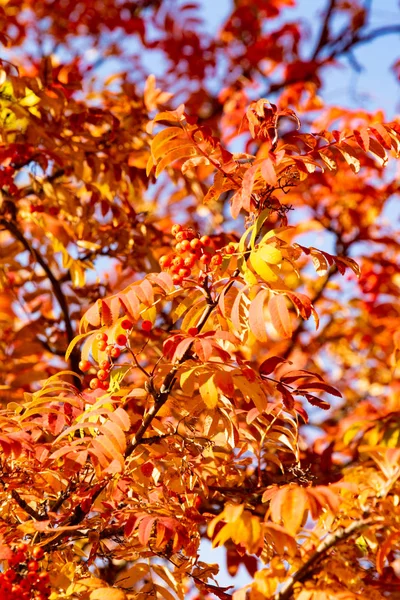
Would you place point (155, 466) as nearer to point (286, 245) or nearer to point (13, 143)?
point (286, 245)

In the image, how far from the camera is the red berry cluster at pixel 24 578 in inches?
69.0

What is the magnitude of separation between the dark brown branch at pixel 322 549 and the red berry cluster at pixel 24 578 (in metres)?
0.61

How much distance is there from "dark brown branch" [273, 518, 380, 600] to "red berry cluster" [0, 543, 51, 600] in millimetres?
614

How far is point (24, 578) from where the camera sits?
1.85 m

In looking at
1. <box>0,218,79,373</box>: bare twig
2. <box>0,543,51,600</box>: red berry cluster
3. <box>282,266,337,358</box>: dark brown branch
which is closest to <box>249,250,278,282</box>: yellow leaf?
<box>0,543,51,600</box>: red berry cluster

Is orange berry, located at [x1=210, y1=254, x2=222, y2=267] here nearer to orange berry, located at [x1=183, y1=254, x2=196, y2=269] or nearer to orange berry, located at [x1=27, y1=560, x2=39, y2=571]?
orange berry, located at [x1=183, y1=254, x2=196, y2=269]

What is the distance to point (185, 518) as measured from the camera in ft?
6.61

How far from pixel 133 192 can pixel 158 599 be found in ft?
8.43

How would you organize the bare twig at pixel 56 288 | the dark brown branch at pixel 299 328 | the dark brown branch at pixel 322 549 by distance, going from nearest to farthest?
the dark brown branch at pixel 322 549 < the bare twig at pixel 56 288 < the dark brown branch at pixel 299 328

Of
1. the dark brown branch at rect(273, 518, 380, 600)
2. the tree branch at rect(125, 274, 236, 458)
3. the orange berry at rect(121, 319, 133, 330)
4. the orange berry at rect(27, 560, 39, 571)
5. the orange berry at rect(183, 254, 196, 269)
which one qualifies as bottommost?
the dark brown branch at rect(273, 518, 380, 600)

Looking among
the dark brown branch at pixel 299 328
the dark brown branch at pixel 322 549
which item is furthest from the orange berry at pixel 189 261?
the dark brown branch at pixel 299 328

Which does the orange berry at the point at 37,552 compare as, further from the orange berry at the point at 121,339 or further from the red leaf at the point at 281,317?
the red leaf at the point at 281,317

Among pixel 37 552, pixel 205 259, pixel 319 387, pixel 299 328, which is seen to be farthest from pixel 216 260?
pixel 299 328

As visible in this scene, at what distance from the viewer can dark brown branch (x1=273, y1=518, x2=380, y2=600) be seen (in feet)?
5.42
